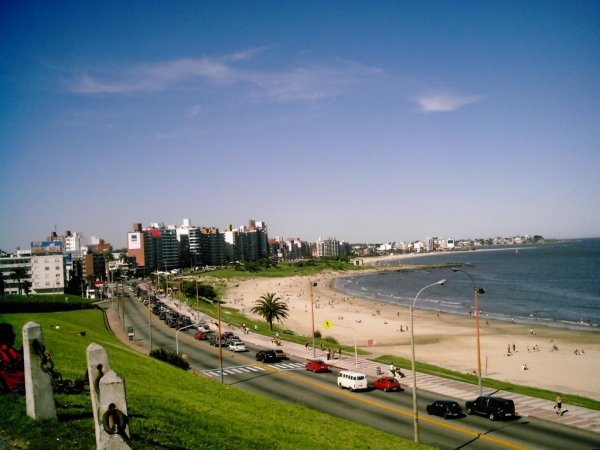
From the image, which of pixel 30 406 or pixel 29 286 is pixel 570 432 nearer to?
pixel 30 406

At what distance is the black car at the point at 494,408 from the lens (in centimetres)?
3119

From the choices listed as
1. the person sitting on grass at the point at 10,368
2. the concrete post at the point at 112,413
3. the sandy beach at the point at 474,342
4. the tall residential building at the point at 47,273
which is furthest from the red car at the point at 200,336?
the tall residential building at the point at 47,273

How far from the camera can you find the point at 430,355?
6184 cm

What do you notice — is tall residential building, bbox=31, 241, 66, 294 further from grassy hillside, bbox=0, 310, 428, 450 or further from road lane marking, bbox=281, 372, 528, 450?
grassy hillside, bbox=0, 310, 428, 450

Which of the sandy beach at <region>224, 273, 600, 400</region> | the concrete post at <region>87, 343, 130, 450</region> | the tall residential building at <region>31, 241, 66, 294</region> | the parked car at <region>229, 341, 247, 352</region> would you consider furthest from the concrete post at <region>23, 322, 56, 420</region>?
the tall residential building at <region>31, 241, 66, 294</region>

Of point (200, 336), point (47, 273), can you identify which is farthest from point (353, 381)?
point (47, 273)

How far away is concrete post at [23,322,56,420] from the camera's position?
12.2 metres

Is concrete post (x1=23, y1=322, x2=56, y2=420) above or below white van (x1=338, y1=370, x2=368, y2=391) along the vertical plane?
above

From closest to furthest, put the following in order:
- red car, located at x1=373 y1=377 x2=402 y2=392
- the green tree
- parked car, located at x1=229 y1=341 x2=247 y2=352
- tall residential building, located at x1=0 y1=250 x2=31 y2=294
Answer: red car, located at x1=373 y1=377 x2=402 y2=392 < parked car, located at x1=229 y1=341 x2=247 y2=352 < the green tree < tall residential building, located at x1=0 y1=250 x2=31 y2=294

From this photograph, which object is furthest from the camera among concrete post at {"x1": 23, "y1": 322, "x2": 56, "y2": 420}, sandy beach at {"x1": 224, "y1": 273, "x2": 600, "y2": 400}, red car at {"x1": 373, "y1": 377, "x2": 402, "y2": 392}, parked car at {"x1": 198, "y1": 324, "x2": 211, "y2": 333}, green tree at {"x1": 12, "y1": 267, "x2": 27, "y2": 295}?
green tree at {"x1": 12, "y1": 267, "x2": 27, "y2": 295}

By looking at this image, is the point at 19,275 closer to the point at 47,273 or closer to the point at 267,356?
the point at 47,273

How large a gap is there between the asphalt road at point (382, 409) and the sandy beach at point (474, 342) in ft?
28.5

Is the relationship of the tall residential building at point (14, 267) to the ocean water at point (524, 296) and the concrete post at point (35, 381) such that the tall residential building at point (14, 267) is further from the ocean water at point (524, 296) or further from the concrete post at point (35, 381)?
the concrete post at point (35, 381)

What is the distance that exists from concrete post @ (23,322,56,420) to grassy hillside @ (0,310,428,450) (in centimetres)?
32
